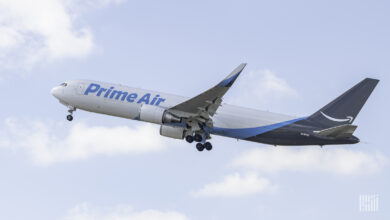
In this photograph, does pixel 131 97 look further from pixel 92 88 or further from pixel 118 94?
pixel 92 88

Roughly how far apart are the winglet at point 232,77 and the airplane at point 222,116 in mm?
703

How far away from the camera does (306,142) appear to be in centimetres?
3869

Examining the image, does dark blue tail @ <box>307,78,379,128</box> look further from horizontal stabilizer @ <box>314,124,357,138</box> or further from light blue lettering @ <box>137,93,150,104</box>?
light blue lettering @ <box>137,93,150,104</box>

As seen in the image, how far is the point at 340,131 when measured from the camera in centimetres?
3609

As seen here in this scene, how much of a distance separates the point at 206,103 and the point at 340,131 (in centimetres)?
931

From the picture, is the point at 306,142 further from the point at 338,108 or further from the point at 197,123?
the point at 197,123

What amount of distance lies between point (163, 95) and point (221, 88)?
670cm

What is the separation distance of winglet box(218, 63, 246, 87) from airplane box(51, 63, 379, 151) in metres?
0.70

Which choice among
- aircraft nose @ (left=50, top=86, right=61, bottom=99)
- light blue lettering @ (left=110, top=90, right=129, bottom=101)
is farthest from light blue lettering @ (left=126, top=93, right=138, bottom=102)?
aircraft nose @ (left=50, top=86, right=61, bottom=99)

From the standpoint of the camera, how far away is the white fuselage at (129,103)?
39812 millimetres

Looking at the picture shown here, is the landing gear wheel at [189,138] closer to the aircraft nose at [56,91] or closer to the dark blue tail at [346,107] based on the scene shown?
the dark blue tail at [346,107]

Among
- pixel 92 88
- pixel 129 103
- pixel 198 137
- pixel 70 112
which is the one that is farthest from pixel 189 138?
pixel 70 112

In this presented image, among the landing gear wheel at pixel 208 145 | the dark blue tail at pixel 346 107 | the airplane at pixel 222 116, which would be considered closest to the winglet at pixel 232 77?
the airplane at pixel 222 116

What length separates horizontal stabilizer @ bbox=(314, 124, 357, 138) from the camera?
35219 millimetres
